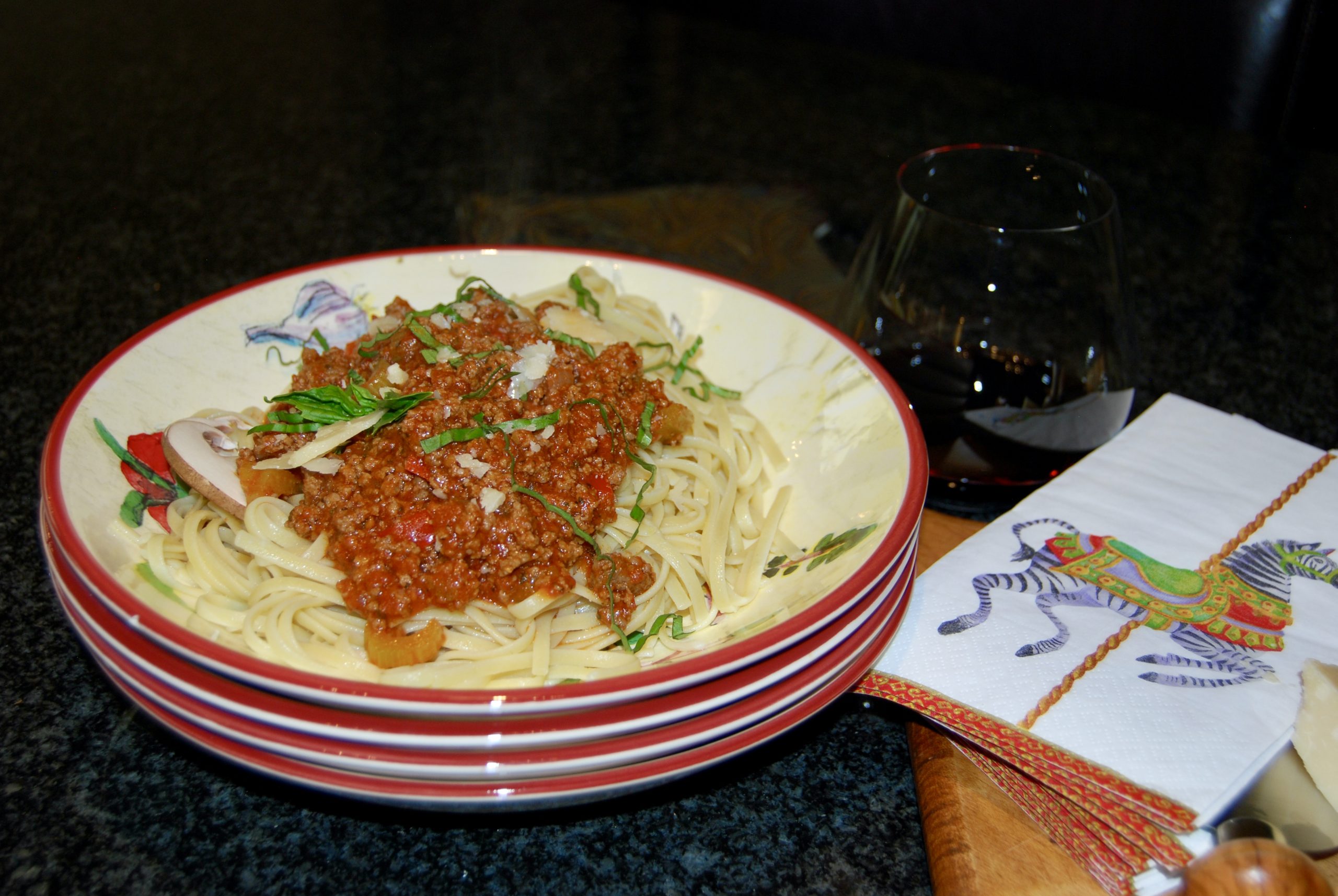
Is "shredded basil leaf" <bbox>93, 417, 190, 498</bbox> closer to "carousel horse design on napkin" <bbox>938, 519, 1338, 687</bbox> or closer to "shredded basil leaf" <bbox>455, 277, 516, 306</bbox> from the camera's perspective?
"shredded basil leaf" <bbox>455, 277, 516, 306</bbox>

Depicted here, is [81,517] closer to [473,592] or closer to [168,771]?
[168,771]

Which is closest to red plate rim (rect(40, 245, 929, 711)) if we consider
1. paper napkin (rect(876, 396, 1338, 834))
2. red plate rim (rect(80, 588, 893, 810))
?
red plate rim (rect(80, 588, 893, 810))

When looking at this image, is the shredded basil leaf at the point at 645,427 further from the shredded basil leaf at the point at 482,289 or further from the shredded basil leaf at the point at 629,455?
the shredded basil leaf at the point at 482,289

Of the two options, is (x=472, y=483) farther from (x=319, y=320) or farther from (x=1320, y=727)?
(x=1320, y=727)

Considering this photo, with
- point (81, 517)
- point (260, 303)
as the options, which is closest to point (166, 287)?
point (260, 303)

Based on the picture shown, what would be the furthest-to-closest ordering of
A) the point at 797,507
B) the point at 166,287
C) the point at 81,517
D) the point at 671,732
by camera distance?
the point at 166,287 < the point at 797,507 < the point at 81,517 < the point at 671,732

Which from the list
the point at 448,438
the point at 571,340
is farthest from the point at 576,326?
the point at 448,438

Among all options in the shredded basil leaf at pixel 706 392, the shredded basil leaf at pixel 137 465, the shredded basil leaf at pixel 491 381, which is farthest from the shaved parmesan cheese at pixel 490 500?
the shredded basil leaf at pixel 706 392
